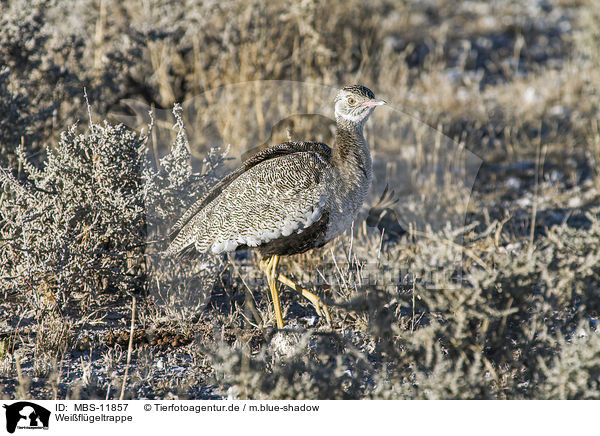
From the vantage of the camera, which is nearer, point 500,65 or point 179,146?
point 179,146

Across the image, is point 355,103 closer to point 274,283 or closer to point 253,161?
point 253,161

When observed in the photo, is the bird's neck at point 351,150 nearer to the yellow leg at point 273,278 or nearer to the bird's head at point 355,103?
the bird's head at point 355,103

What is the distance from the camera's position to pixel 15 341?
12.2 feet

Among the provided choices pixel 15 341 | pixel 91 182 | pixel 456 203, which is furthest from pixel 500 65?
pixel 15 341

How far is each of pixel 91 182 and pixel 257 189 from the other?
1.12 meters

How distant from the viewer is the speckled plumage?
3.59 m

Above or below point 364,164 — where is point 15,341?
below

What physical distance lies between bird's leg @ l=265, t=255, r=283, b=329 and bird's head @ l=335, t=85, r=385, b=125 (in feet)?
3.22

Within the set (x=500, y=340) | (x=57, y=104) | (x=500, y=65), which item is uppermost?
(x=500, y=65)

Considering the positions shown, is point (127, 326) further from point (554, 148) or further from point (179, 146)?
point (554, 148)

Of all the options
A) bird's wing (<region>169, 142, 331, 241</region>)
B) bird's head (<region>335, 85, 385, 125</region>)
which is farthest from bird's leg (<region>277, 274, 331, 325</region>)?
bird's head (<region>335, 85, 385, 125</region>)
